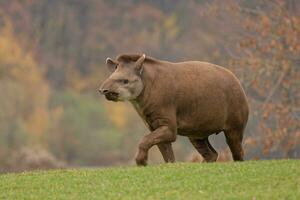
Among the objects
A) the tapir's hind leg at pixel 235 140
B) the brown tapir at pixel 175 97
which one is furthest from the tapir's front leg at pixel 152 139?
the tapir's hind leg at pixel 235 140

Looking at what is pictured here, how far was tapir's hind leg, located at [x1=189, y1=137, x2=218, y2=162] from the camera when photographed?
764 inches

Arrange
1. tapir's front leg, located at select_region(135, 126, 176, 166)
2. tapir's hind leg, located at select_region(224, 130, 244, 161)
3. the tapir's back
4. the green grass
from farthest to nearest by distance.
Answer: tapir's hind leg, located at select_region(224, 130, 244, 161) → the tapir's back → tapir's front leg, located at select_region(135, 126, 176, 166) → the green grass

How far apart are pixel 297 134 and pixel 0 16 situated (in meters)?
64.9

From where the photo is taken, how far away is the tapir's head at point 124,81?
17.9m

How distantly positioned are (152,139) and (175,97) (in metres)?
1.01

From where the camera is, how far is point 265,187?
49.6 feet

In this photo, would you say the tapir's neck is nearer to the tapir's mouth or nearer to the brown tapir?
the brown tapir

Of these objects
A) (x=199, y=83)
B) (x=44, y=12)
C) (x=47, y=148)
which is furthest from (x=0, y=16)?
(x=199, y=83)

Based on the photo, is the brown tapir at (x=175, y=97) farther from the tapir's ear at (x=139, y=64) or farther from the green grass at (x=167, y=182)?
the green grass at (x=167, y=182)

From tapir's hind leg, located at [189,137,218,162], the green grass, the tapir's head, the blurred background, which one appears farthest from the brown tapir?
the blurred background

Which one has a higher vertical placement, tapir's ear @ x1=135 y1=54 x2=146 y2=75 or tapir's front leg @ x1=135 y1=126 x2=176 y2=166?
tapir's ear @ x1=135 y1=54 x2=146 y2=75

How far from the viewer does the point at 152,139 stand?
17.6 meters

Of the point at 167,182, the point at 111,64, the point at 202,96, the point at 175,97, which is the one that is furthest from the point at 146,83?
the point at 167,182

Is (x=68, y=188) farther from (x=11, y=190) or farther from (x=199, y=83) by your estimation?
(x=199, y=83)
